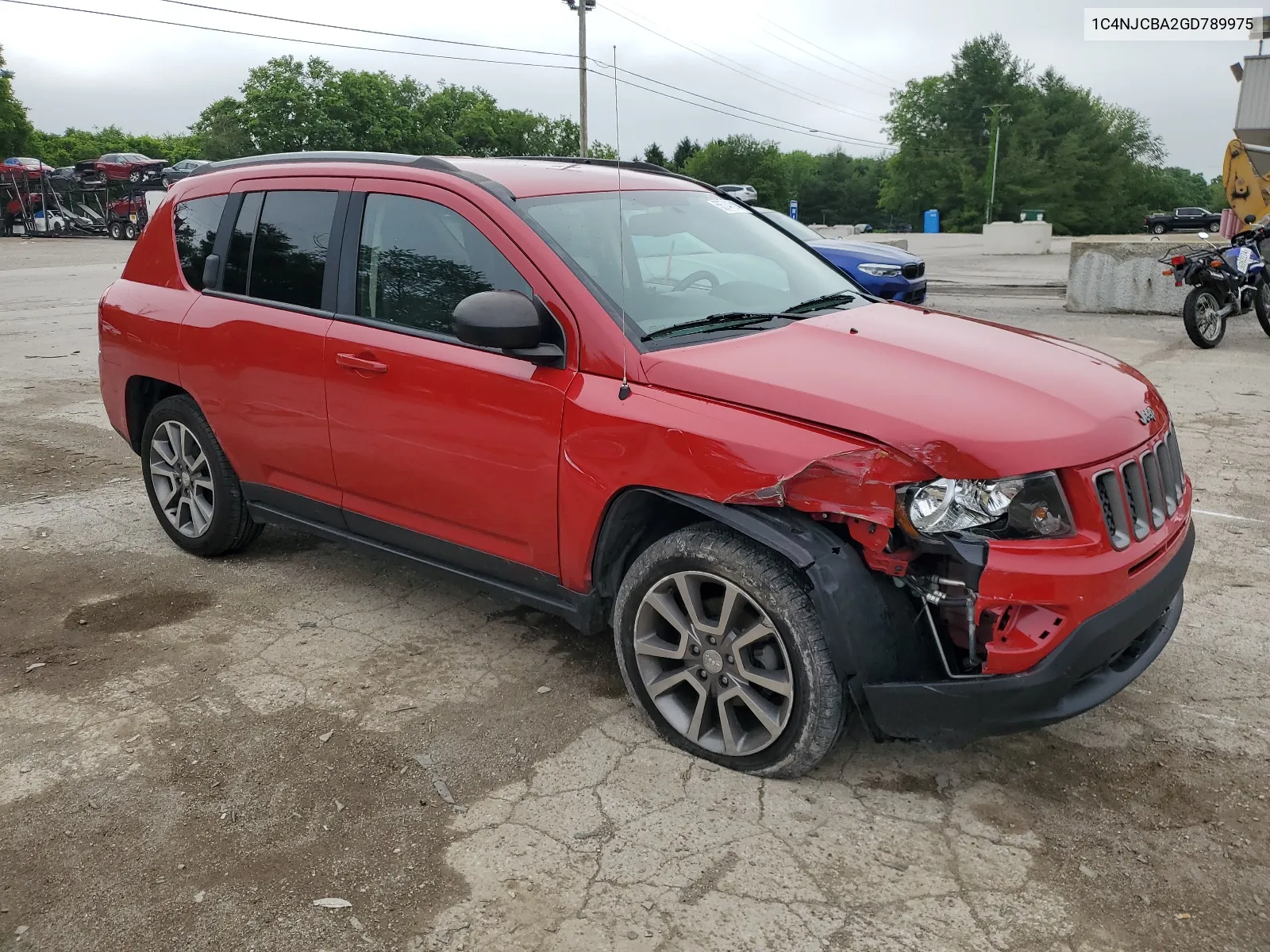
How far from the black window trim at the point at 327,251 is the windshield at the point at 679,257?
875 mm

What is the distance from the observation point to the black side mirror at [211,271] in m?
4.51

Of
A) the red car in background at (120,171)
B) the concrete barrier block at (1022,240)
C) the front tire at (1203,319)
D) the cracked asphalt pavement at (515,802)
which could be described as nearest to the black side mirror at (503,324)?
the cracked asphalt pavement at (515,802)

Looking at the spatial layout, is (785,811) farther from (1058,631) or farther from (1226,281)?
(1226,281)

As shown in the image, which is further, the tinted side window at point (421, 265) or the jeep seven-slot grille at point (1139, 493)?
the tinted side window at point (421, 265)

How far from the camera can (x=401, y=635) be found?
13.4 feet

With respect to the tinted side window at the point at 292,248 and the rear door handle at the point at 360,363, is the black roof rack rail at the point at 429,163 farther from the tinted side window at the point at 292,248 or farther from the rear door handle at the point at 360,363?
the rear door handle at the point at 360,363

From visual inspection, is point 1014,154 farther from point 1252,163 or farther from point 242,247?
point 242,247

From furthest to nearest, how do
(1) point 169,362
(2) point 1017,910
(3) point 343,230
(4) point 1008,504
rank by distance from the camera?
(1) point 169,362, (3) point 343,230, (4) point 1008,504, (2) point 1017,910

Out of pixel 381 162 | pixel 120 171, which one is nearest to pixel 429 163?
pixel 381 162

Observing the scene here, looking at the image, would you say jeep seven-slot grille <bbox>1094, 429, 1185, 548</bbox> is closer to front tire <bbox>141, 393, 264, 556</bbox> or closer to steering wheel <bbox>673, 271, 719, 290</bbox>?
steering wheel <bbox>673, 271, 719, 290</bbox>

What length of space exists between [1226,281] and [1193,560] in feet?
23.0

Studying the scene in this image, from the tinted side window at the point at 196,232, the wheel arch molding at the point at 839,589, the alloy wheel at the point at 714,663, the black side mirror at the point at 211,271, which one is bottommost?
the alloy wheel at the point at 714,663

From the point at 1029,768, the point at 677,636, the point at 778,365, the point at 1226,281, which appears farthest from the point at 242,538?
the point at 1226,281

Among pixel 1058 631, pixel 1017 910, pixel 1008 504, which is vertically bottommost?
pixel 1017 910
